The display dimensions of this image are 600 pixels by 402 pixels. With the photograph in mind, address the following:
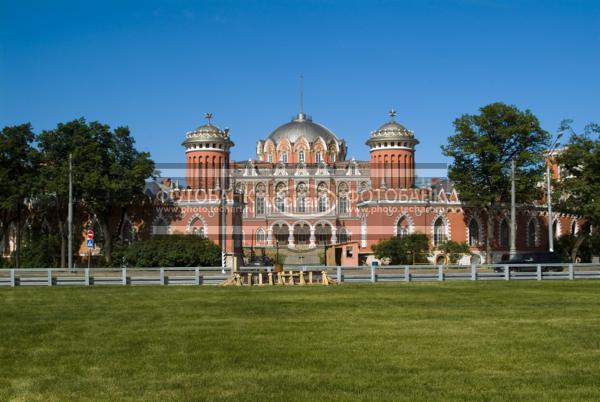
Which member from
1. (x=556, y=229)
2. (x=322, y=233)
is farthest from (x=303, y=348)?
(x=322, y=233)

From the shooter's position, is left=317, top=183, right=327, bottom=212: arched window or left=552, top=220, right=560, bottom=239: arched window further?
left=317, top=183, right=327, bottom=212: arched window

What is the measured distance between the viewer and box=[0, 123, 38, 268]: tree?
55.4 meters

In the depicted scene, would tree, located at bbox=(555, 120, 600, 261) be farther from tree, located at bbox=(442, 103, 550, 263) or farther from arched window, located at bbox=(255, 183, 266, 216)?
arched window, located at bbox=(255, 183, 266, 216)

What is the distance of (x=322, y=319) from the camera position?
19.9m

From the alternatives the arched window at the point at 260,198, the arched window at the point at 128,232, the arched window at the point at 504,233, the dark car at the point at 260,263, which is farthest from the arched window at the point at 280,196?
the arched window at the point at 504,233

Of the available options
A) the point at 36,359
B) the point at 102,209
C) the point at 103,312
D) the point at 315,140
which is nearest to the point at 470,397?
the point at 36,359

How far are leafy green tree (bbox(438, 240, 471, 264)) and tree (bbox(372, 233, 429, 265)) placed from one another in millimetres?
2566

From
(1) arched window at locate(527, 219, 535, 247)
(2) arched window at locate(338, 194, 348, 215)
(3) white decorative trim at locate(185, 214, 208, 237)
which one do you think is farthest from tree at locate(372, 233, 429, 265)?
(2) arched window at locate(338, 194, 348, 215)

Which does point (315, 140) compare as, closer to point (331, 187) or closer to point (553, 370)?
point (331, 187)

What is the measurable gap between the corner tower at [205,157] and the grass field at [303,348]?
160 feet

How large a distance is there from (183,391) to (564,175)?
54.7 meters

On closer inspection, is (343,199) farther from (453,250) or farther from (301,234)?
(453,250)

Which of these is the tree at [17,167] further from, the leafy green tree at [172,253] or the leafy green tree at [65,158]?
the leafy green tree at [172,253]

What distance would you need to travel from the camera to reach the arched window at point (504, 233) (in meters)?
70.5
